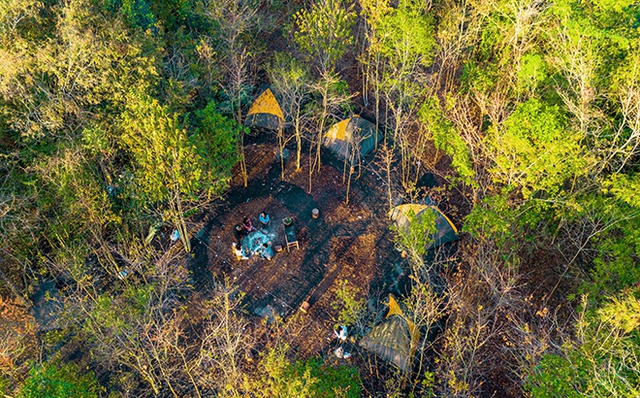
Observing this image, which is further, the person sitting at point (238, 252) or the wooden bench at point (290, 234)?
the wooden bench at point (290, 234)

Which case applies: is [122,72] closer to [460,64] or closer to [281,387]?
[281,387]

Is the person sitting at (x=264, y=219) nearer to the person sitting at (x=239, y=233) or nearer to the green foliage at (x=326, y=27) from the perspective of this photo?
the person sitting at (x=239, y=233)

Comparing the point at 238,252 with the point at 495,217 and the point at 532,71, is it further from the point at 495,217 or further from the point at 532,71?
the point at 532,71

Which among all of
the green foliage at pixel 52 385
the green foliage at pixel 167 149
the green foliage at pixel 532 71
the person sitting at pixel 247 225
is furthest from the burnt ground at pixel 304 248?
the green foliage at pixel 532 71

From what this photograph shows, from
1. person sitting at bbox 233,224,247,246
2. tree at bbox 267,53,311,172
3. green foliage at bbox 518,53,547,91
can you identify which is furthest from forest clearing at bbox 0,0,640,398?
tree at bbox 267,53,311,172

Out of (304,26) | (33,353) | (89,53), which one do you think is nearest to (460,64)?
(304,26)
